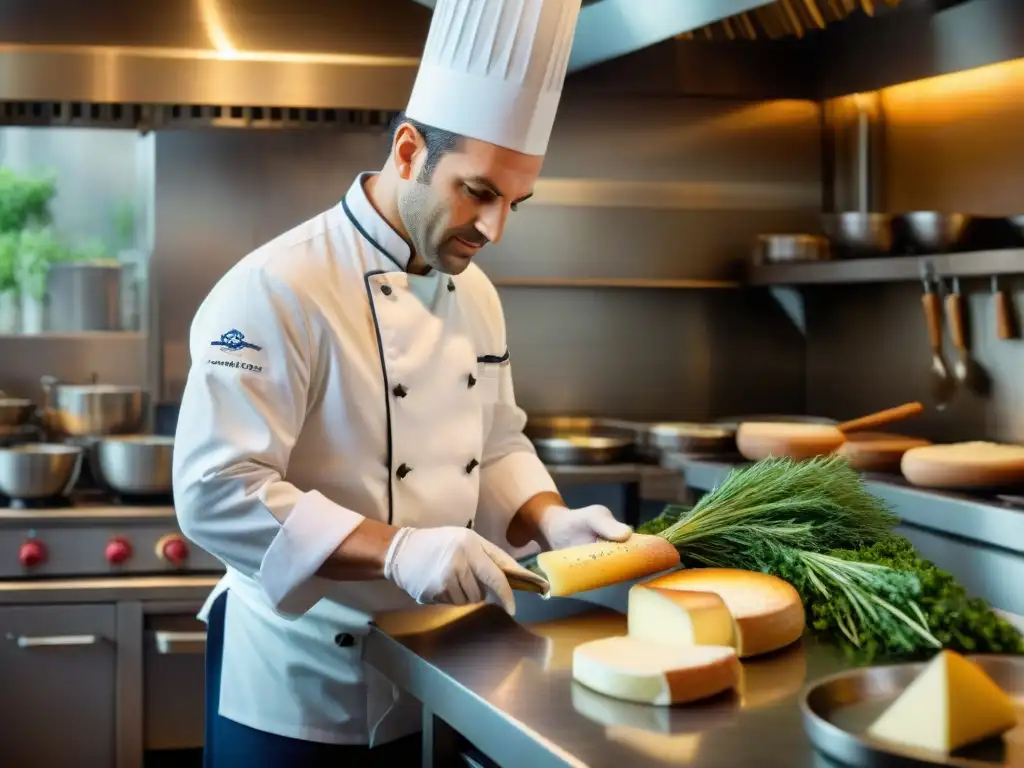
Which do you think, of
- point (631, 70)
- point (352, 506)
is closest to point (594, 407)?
point (631, 70)

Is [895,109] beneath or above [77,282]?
above

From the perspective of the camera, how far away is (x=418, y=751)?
6.22 feet

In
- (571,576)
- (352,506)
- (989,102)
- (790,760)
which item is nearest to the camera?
(790,760)

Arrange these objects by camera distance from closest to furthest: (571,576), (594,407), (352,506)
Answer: (571,576)
(352,506)
(594,407)

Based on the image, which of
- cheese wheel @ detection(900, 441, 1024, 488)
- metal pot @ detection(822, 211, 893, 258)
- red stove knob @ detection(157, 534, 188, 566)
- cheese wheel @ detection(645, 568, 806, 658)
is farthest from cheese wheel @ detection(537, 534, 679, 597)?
metal pot @ detection(822, 211, 893, 258)

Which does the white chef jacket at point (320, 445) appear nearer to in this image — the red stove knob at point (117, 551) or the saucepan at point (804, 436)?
the red stove knob at point (117, 551)

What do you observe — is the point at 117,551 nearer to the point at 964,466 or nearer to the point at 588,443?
the point at 588,443

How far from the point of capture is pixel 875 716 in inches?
48.9

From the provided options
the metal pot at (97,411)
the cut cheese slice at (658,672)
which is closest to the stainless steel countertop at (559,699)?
the cut cheese slice at (658,672)

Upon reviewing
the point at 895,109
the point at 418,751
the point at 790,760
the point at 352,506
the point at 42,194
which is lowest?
the point at 418,751

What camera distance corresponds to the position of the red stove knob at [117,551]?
2990mm

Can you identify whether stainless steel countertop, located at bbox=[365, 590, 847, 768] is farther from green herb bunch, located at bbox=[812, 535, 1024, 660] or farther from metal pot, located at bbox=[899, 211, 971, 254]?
metal pot, located at bbox=[899, 211, 971, 254]

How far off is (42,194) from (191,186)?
443mm

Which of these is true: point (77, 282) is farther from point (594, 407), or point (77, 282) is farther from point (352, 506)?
point (352, 506)
